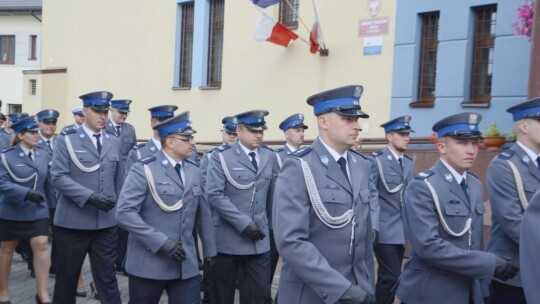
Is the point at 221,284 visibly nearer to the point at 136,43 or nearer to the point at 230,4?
the point at 230,4

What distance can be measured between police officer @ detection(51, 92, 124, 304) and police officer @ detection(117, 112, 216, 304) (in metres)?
1.23

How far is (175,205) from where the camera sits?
223 inches

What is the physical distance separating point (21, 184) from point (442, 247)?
5.04 metres

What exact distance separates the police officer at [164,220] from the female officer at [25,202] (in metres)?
2.36

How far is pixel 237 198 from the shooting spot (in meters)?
7.10

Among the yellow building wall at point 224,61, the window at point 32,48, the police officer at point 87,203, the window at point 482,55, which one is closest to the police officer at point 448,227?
the police officer at point 87,203

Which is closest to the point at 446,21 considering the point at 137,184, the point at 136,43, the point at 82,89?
the point at 137,184

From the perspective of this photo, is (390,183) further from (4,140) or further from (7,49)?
(7,49)

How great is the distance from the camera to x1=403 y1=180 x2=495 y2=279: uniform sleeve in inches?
180

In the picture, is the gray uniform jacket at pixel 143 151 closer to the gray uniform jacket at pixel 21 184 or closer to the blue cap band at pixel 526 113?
the gray uniform jacket at pixel 21 184

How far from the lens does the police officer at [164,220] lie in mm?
5488

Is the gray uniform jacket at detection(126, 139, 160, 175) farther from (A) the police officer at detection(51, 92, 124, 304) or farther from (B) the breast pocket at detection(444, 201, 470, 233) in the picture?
(B) the breast pocket at detection(444, 201, 470, 233)

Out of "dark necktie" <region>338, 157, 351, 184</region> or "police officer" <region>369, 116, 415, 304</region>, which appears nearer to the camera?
"dark necktie" <region>338, 157, 351, 184</region>

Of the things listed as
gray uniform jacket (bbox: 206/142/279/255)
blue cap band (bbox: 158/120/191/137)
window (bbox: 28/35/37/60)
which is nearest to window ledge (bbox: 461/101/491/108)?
gray uniform jacket (bbox: 206/142/279/255)
